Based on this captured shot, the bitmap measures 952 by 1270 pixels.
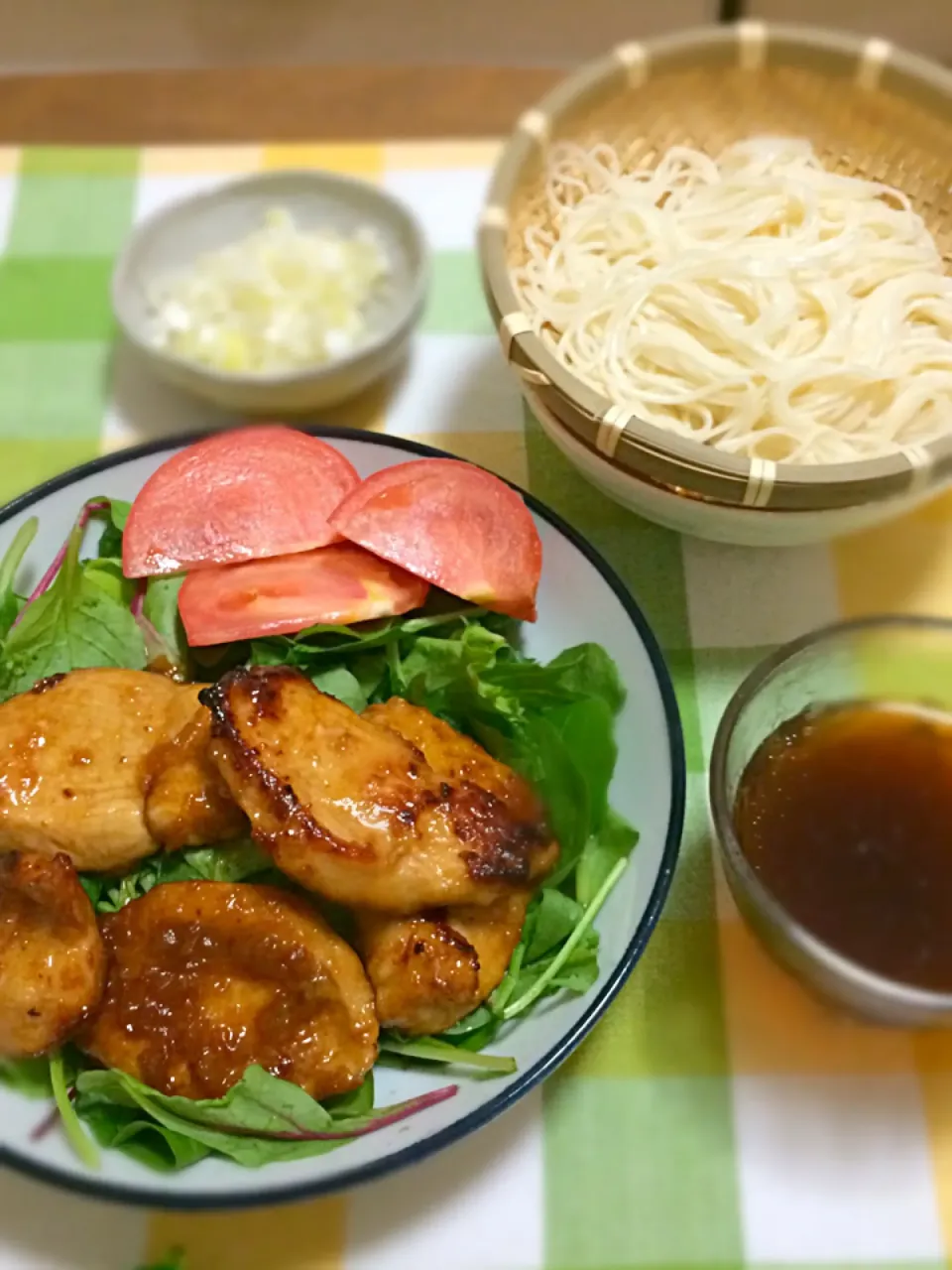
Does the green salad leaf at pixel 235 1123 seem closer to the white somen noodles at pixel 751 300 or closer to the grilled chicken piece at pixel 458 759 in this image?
the grilled chicken piece at pixel 458 759

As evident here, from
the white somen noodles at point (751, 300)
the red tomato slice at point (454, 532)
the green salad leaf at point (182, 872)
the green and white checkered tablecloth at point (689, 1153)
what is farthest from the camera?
the white somen noodles at point (751, 300)

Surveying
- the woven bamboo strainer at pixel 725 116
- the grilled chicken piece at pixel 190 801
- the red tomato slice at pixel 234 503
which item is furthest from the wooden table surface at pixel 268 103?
the grilled chicken piece at pixel 190 801

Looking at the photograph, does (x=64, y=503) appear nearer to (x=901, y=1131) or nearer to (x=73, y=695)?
(x=73, y=695)

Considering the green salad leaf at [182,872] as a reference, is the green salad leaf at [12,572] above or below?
above

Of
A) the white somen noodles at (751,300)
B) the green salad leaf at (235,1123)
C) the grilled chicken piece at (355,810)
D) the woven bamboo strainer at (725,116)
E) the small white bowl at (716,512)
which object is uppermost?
the woven bamboo strainer at (725,116)

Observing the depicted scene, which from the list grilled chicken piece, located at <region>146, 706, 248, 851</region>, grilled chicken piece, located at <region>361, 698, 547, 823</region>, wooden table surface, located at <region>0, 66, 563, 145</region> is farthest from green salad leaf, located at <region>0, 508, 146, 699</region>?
wooden table surface, located at <region>0, 66, 563, 145</region>

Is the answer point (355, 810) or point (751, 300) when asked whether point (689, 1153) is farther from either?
point (751, 300)
